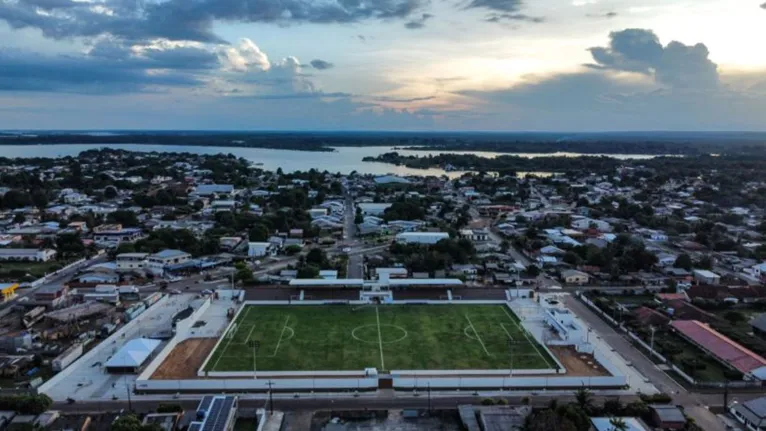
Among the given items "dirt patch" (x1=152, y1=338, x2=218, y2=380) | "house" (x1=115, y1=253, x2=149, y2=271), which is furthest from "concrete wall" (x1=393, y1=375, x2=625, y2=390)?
"house" (x1=115, y1=253, x2=149, y2=271)

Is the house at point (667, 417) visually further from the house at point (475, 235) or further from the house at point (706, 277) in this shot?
the house at point (475, 235)

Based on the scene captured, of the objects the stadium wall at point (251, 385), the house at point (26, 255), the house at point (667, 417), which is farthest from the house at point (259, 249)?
the house at point (667, 417)

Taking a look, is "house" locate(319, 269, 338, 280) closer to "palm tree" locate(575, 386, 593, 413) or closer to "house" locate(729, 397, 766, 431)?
"palm tree" locate(575, 386, 593, 413)

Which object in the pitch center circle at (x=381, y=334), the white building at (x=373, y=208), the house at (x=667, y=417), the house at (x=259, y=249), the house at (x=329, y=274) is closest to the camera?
the house at (x=667, y=417)

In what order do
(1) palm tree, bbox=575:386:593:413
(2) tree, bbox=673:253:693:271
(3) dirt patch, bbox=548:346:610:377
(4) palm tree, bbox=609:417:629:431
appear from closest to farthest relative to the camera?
(4) palm tree, bbox=609:417:629:431
(1) palm tree, bbox=575:386:593:413
(3) dirt patch, bbox=548:346:610:377
(2) tree, bbox=673:253:693:271

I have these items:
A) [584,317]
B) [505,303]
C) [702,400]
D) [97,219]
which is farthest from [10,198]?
[702,400]
